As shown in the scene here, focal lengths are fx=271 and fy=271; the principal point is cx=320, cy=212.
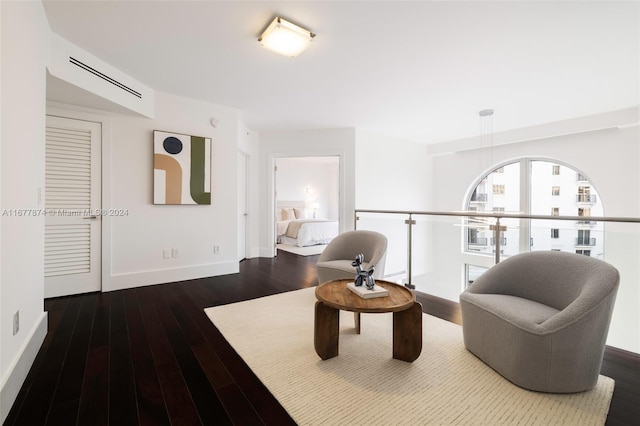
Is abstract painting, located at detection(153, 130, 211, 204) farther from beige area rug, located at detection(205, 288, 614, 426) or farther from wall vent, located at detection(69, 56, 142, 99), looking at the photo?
beige area rug, located at detection(205, 288, 614, 426)

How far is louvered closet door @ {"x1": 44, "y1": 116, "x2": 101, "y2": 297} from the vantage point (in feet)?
9.96

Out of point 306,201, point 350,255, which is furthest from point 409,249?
point 306,201

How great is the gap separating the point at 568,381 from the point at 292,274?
330 centimetres

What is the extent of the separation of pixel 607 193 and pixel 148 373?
6.36m

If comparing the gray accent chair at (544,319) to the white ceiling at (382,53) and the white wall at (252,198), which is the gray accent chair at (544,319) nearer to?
the white ceiling at (382,53)

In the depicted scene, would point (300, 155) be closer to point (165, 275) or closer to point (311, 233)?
point (311, 233)

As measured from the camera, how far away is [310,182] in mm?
9773

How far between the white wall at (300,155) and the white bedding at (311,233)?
136cm

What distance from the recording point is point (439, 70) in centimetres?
299

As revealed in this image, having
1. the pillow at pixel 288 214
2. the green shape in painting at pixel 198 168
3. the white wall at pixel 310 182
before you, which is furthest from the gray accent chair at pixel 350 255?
the white wall at pixel 310 182

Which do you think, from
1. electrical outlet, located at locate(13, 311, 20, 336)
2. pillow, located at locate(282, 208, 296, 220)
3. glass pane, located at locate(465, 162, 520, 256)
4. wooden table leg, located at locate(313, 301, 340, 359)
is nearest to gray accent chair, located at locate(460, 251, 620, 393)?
wooden table leg, located at locate(313, 301, 340, 359)

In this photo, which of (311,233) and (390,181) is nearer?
(390,181)

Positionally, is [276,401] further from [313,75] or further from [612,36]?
[612,36]

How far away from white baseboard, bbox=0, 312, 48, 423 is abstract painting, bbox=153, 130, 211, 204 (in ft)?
6.09
